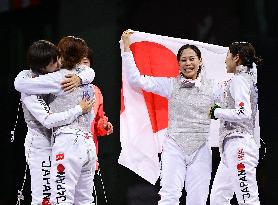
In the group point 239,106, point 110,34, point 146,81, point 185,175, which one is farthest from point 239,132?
point 110,34

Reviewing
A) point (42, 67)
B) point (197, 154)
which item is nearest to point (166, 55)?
point (197, 154)

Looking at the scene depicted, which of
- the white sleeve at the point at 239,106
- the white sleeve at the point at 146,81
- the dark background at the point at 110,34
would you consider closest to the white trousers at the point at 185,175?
the white sleeve at the point at 239,106

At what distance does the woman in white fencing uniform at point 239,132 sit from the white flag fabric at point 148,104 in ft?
1.33

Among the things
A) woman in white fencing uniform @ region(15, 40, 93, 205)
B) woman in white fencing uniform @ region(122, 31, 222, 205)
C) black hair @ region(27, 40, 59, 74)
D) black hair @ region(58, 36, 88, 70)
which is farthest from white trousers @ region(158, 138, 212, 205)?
black hair @ region(27, 40, 59, 74)

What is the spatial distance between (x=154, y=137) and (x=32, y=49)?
1239mm

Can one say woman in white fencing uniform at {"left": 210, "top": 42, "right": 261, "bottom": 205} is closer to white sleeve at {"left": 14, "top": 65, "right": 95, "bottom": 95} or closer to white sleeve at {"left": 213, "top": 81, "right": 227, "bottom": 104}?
white sleeve at {"left": 213, "top": 81, "right": 227, "bottom": 104}

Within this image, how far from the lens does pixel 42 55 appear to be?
2.88 m

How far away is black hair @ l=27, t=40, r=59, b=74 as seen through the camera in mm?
2877

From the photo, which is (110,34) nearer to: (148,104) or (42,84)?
(148,104)

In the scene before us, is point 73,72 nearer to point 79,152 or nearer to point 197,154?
point 79,152

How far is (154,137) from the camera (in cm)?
381

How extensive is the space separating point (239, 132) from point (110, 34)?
1.91 meters

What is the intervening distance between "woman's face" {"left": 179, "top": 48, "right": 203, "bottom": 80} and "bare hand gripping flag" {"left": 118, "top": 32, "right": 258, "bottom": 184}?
1.23 ft

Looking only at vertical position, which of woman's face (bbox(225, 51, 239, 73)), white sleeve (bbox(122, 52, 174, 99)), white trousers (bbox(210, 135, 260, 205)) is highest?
woman's face (bbox(225, 51, 239, 73))
